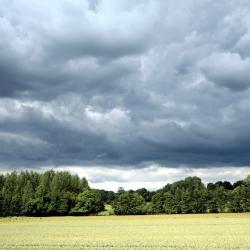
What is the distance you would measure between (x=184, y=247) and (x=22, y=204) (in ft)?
364

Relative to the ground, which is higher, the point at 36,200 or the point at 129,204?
the point at 36,200

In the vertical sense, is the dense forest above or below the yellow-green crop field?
above

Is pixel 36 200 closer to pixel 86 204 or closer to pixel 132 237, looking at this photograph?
pixel 86 204

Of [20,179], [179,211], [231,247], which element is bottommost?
[231,247]

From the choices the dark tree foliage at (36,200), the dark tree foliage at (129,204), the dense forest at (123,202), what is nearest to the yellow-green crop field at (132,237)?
the dense forest at (123,202)

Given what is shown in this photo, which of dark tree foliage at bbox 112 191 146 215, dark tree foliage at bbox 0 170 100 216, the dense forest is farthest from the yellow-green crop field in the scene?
dark tree foliage at bbox 0 170 100 216

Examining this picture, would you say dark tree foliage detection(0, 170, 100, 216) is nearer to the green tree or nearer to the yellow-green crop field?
the green tree

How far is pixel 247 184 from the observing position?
138 metres

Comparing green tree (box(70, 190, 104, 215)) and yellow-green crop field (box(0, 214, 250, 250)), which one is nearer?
yellow-green crop field (box(0, 214, 250, 250))

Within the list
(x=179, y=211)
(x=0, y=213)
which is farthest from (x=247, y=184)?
(x=0, y=213)

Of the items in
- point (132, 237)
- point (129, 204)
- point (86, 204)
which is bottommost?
point (132, 237)

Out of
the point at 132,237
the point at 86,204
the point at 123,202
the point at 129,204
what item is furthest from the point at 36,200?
the point at 132,237

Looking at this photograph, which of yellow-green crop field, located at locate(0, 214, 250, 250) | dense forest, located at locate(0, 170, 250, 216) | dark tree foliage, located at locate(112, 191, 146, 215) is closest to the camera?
yellow-green crop field, located at locate(0, 214, 250, 250)

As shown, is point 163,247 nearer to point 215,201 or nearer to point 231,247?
point 231,247
